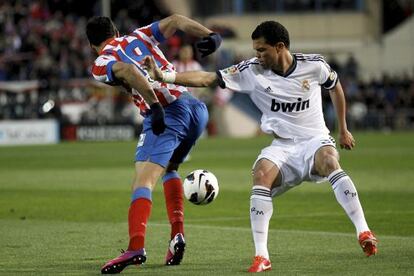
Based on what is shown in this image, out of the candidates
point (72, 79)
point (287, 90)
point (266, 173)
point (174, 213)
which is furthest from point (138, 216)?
point (72, 79)

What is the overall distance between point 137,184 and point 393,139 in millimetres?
25402

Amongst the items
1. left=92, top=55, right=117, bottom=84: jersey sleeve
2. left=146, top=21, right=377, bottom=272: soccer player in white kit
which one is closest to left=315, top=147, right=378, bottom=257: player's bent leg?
left=146, top=21, right=377, bottom=272: soccer player in white kit

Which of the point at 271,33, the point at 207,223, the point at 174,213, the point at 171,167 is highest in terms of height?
the point at 271,33

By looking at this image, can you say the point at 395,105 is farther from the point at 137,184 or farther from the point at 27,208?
the point at 137,184

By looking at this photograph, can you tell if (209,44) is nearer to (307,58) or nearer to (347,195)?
(307,58)

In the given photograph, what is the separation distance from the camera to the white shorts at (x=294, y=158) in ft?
30.5

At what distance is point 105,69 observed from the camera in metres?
9.13

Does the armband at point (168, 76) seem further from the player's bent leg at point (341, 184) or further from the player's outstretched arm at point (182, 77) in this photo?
the player's bent leg at point (341, 184)

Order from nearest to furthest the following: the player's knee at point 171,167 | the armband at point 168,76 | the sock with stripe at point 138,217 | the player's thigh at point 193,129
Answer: the armband at point 168,76
the sock with stripe at point 138,217
the player's thigh at point 193,129
the player's knee at point 171,167

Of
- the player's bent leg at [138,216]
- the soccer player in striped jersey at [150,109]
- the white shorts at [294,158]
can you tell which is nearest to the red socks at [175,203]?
the soccer player in striped jersey at [150,109]

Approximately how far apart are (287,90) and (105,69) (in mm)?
1501

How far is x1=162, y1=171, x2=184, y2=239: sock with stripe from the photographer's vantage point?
9.84m

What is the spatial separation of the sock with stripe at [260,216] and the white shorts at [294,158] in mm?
306

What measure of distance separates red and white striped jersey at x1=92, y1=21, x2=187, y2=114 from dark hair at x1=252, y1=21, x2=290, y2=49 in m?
0.85
